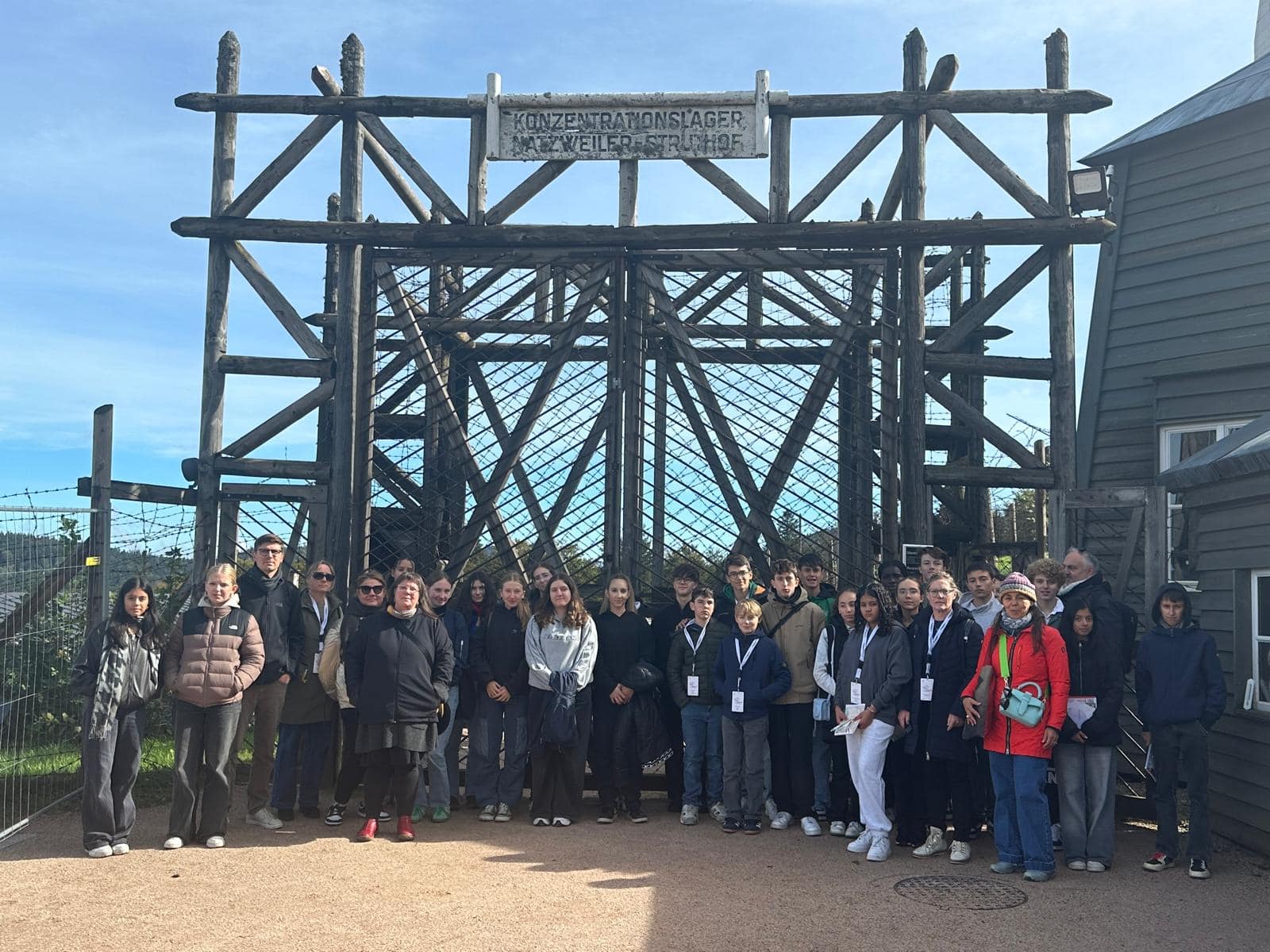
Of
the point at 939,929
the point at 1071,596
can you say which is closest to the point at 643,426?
the point at 1071,596

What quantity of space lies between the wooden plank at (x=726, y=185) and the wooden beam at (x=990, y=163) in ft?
4.95

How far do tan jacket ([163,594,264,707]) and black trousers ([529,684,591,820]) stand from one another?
1.78 meters

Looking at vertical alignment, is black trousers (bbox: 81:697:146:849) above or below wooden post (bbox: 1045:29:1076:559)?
below

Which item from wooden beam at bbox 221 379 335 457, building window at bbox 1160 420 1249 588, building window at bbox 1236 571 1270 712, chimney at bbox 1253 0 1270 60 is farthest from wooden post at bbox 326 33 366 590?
chimney at bbox 1253 0 1270 60

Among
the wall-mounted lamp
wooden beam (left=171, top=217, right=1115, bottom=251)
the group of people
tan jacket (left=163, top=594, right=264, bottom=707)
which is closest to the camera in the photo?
the group of people

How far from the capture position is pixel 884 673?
Answer: 6680 mm

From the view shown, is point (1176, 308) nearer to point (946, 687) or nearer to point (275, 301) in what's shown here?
point (946, 687)

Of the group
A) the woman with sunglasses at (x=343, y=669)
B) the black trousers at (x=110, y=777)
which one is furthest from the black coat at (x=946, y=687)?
the black trousers at (x=110, y=777)

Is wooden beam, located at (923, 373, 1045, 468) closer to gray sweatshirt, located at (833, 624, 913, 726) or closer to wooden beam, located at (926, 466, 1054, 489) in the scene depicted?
wooden beam, located at (926, 466, 1054, 489)

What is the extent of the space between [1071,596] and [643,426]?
3.57 metres

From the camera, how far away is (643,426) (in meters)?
9.11

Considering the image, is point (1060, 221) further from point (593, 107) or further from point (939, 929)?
point (939, 929)

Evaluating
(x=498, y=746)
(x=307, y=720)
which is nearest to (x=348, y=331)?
(x=307, y=720)

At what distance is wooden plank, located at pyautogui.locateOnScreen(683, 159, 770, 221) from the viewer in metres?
8.91
